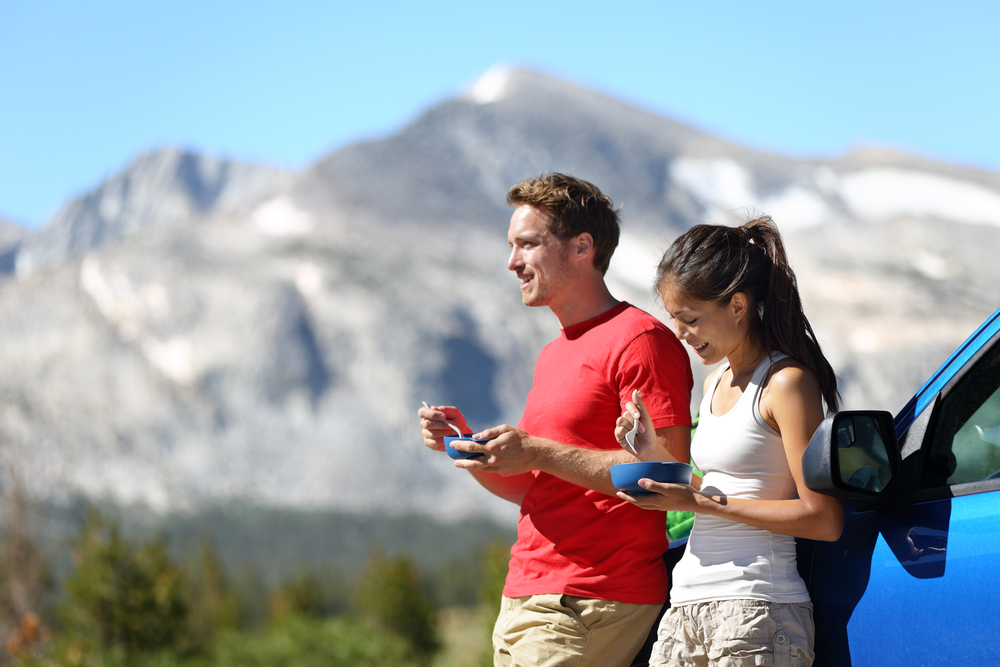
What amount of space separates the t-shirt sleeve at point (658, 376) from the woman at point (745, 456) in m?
0.10

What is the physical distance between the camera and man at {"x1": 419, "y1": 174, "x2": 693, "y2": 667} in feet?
6.58

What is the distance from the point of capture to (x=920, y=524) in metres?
1.53

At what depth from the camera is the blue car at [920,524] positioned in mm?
1415

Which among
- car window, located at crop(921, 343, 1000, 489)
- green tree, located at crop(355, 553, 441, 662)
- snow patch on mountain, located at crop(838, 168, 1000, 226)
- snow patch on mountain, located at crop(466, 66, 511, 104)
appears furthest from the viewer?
snow patch on mountain, located at crop(466, 66, 511, 104)

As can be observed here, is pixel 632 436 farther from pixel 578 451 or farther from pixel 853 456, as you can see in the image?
pixel 853 456

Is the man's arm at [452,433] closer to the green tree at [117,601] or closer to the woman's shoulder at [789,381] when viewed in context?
the woman's shoulder at [789,381]

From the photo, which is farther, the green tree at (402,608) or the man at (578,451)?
the green tree at (402,608)

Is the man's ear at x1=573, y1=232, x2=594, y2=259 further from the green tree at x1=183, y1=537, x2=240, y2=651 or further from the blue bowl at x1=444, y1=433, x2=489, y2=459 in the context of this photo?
the green tree at x1=183, y1=537, x2=240, y2=651

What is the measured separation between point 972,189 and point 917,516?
223 ft

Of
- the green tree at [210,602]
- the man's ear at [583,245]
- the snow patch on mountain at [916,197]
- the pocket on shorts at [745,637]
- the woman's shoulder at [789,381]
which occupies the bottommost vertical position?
the green tree at [210,602]

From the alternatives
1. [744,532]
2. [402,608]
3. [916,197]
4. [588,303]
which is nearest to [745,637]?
[744,532]

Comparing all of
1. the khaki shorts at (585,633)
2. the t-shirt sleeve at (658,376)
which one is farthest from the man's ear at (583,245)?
the khaki shorts at (585,633)

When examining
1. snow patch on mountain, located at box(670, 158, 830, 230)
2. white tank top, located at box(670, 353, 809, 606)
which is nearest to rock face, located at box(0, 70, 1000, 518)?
snow patch on mountain, located at box(670, 158, 830, 230)

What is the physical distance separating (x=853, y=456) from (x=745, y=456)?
0.75ft
